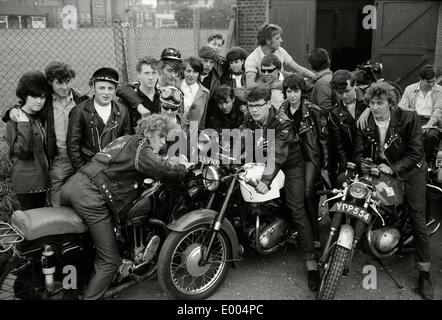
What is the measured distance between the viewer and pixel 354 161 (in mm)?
4309

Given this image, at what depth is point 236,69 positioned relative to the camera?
552 cm

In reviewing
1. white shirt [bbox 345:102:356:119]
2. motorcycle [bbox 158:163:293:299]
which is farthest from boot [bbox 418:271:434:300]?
white shirt [bbox 345:102:356:119]

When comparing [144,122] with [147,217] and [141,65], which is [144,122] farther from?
[141,65]

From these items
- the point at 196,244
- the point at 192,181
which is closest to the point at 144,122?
the point at 192,181

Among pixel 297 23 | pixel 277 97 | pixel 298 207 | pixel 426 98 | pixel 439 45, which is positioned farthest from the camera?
pixel 297 23

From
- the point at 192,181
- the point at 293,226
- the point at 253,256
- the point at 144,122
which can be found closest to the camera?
the point at 144,122

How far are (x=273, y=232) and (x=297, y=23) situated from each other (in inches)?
286

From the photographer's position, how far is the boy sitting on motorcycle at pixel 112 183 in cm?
335

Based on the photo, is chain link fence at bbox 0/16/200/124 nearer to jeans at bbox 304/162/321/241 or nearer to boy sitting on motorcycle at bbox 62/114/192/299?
boy sitting on motorcycle at bbox 62/114/192/299

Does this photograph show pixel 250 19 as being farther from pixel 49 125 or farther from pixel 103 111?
pixel 49 125

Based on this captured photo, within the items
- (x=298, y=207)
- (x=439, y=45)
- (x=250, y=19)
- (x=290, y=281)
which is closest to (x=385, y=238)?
(x=298, y=207)

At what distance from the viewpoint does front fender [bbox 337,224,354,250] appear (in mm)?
3584

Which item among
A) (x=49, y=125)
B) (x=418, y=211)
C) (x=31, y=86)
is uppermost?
(x=31, y=86)
